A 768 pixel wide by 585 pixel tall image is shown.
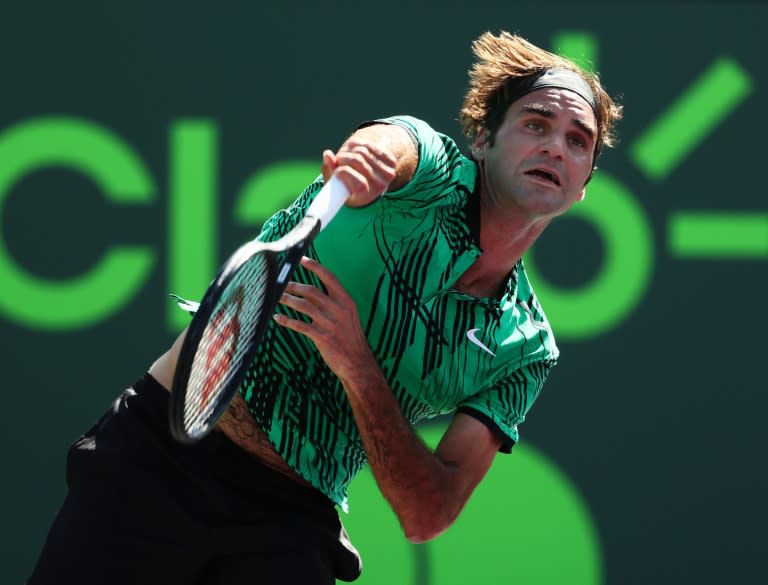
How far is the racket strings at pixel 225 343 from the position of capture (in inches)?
83.3

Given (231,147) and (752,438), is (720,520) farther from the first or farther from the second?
(231,147)

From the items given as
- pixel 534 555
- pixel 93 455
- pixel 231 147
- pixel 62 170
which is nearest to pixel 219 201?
pixel 231 147

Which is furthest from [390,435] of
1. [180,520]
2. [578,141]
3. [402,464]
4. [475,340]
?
[578,141]

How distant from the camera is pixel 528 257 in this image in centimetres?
481

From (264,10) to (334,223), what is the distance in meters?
2.34

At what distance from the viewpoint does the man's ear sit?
10.1 ft

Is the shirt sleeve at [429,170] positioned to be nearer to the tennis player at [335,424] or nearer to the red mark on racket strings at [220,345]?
the tennis player at [335,424]

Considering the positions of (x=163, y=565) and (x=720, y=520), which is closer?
(x=163, y=565)

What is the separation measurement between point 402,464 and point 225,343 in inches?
22.6

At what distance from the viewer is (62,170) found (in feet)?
15.8

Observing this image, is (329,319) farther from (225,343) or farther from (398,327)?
(398,327)

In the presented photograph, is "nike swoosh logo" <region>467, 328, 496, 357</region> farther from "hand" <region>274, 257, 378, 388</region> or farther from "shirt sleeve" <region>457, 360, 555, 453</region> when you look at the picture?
"hand" <region>274, 257, 378, 388</region>

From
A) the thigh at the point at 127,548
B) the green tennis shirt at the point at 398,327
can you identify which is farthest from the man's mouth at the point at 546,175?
the thigh at the point at 127,548

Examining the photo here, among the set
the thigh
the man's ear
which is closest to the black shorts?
the thigh
